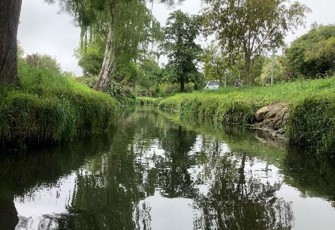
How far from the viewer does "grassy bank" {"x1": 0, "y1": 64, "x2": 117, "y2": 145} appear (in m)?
5.70

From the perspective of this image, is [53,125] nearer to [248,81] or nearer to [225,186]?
[225,186]

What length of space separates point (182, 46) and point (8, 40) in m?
34.0

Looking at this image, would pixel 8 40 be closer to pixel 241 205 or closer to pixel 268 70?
pixel 241 205

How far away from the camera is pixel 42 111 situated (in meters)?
6.07

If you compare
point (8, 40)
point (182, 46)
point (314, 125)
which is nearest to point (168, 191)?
point (314, 125)

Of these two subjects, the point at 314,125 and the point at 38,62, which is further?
the point at 38,62

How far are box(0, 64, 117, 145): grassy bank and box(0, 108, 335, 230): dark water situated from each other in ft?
1.37

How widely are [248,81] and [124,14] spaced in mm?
10995

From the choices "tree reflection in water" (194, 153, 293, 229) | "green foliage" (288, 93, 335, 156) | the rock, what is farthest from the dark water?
the rock

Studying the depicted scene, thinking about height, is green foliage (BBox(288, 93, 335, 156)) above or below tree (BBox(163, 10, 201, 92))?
below

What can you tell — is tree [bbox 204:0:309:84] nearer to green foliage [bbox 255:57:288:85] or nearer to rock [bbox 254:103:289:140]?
rock [bbox 254:103:289:140]

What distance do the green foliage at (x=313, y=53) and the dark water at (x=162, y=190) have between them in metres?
32.0

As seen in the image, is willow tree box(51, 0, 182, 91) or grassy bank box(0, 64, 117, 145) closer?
grassy bank box(0, 64, 117, 145)

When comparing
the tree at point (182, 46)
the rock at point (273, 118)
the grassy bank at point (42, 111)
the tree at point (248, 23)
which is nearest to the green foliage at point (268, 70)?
the tree at point (182, 46)
